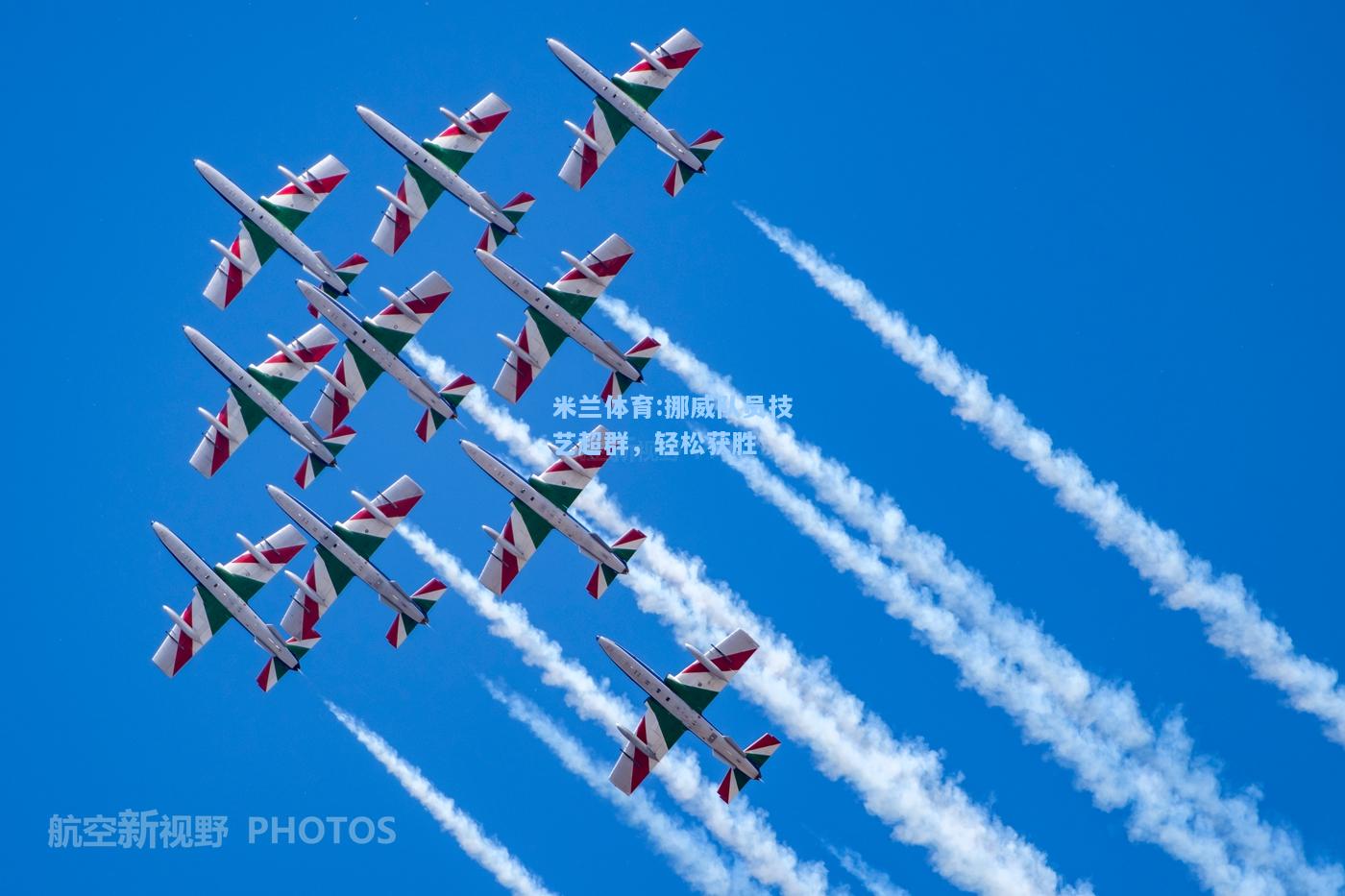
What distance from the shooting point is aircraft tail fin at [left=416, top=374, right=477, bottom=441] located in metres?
65.2

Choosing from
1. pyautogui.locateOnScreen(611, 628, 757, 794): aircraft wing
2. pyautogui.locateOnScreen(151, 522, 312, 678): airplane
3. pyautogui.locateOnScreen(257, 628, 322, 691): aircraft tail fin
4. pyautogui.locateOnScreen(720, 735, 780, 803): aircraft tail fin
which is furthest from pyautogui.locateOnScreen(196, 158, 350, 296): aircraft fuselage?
pyautogui.locateOnScreen(720, 735, 780, 803): aircraft tail fin

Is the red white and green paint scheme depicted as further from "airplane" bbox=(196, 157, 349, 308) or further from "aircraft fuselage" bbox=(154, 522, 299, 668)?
"aircraft fuselage" bbox=(154, 522, 299, 668)

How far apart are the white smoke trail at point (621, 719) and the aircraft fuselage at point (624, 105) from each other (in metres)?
17.9

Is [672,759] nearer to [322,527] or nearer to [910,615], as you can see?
[910,615]

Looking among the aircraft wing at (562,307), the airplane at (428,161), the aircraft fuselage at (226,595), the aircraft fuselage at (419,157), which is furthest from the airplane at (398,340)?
the aircraft fuselage at (226,595)

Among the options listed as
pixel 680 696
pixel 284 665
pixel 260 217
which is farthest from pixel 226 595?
pixel 680 696

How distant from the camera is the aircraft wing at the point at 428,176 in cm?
6769

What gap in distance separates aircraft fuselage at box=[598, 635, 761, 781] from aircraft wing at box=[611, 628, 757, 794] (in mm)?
263

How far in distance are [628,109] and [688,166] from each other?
3.29m

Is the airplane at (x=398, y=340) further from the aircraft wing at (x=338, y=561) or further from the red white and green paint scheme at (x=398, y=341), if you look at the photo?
the aircraft wing at (x=338, y=561)

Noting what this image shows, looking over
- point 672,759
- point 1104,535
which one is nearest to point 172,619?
point 672,759

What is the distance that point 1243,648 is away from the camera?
2677 inches

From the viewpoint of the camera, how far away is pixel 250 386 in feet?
220

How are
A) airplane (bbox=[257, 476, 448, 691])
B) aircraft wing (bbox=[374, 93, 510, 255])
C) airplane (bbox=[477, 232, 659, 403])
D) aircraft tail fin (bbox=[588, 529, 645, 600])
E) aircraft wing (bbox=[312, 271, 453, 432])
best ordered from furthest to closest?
aircraft wing (bbox=[374, 93, 510, 255]) → aircraft wing (bbox=[312, 271, 453, 432]) → airplane (bbox=[257, 476, 448, 691]) → airplane (bbox=[477, 232, 659, 403]) → aircraft tail fin (bbox=[588, 529, 645, 600])
